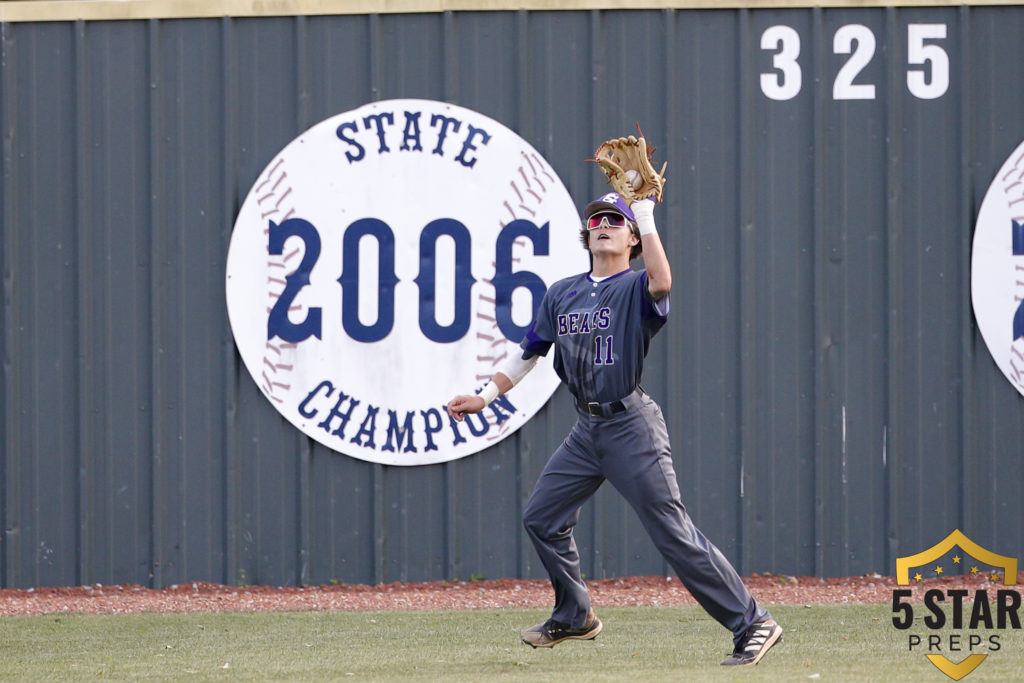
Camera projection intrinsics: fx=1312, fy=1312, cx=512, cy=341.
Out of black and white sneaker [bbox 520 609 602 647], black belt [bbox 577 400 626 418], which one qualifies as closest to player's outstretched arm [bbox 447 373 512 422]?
black belt [bbox 577 400 626 418]

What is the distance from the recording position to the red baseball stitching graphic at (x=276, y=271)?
Result: 8.16 meters

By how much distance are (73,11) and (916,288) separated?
5.53 metres

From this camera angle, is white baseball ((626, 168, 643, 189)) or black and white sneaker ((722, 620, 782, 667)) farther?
white baseball ((626, 168, 643, 189))

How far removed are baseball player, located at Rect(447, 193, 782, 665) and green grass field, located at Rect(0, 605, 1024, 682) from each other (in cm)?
22

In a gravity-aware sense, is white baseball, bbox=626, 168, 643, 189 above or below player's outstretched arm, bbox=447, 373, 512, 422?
above

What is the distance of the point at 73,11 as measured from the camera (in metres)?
8.20

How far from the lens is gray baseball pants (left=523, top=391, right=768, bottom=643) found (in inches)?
206

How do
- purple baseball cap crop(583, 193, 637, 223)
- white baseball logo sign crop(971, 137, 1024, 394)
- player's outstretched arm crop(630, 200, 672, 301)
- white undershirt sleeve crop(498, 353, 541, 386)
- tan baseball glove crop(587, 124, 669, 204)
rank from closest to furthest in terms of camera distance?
player's outstretched arm crop(630, 200, 672, 301)
tan baseball glove crop(587, 124, 669, 204)
purple baseball cap crop(583, 193, 637, 223)
white undershirt sleeve crop(498, 353, 541, 386)
white baseball logo sign crop(971, 137, 1024, 394)

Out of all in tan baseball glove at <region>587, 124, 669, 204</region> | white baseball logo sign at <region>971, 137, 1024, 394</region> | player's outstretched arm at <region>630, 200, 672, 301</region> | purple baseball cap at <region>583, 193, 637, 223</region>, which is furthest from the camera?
white baseball logo sign at <region>971, 137, 1024, 394</region>

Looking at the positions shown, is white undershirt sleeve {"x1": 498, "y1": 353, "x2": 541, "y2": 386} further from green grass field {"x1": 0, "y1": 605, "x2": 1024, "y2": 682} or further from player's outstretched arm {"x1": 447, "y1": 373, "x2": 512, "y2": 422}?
green grass field {"x1": 0, "y1": 605, "x2": 1024, "y2": 682}

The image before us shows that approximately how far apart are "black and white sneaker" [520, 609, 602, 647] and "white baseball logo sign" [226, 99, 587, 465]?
8.45ft

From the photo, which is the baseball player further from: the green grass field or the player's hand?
the green grass field

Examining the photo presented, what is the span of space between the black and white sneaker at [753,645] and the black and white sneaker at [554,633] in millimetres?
669

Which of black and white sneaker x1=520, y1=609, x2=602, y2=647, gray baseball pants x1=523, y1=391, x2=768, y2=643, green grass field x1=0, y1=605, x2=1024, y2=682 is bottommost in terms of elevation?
green grass field x1=0, y1=605, x2=1024, y2=682
